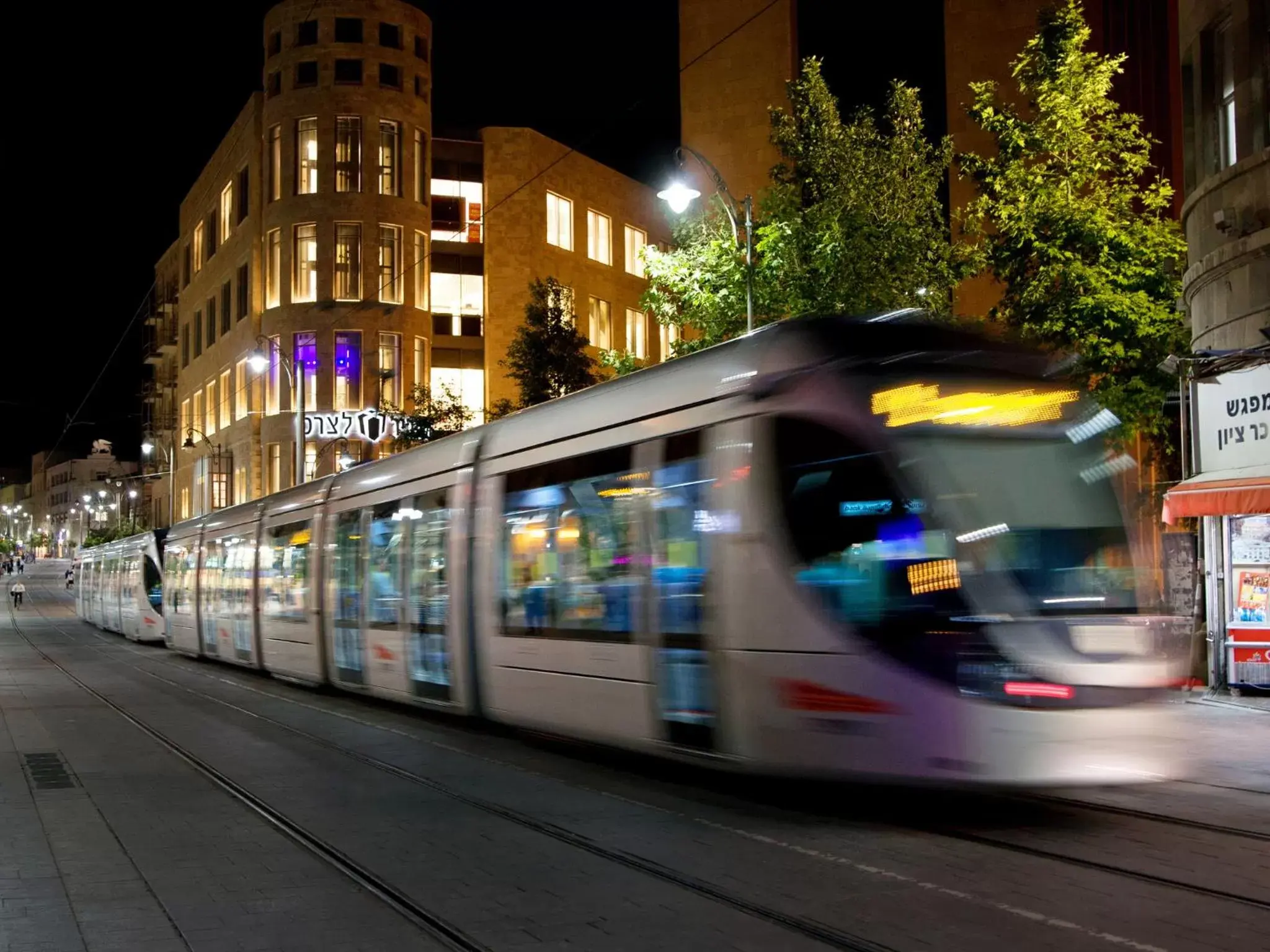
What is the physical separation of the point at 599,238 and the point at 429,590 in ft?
149

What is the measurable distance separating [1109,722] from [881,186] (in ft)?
51.9

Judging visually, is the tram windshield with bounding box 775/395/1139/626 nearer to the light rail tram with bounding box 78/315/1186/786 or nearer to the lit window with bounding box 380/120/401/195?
the light rail tram with bounding box 78/315/1186/786

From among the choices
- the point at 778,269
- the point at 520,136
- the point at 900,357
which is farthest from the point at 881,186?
the point at 520,136

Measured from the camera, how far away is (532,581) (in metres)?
12.2

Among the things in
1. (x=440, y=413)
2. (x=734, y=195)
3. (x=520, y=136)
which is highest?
(x=520, y=136)

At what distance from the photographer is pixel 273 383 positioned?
171ft

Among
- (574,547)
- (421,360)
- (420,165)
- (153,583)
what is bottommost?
(153,583)

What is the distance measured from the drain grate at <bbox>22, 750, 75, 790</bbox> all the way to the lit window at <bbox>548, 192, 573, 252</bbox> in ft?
144

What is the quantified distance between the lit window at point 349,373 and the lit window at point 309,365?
2.53 feet

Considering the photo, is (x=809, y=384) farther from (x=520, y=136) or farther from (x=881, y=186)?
(x=520, y=136)

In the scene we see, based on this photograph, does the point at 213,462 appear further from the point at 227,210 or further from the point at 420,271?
the point at 420,271

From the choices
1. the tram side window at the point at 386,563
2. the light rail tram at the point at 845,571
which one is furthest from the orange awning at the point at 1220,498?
the tram side window at the point at 386,563

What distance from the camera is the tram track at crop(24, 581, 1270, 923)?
6598 mm

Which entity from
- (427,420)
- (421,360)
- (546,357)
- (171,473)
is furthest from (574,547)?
(171,473)
